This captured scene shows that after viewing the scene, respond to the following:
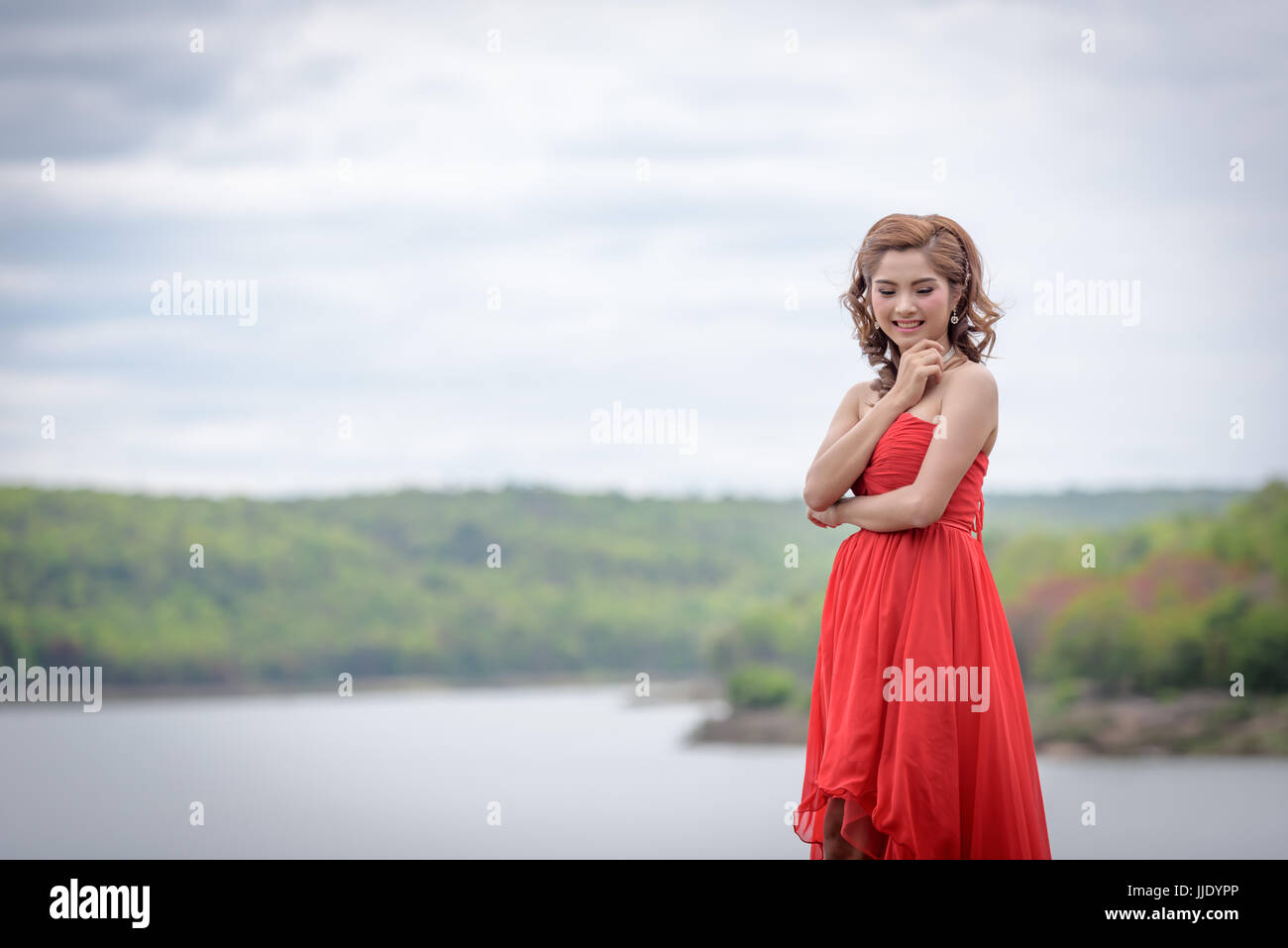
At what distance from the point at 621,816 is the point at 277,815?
12.7ft

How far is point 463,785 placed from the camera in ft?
51.7

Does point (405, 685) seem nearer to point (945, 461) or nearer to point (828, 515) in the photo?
point (828, 515)

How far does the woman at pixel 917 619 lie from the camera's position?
208 cm

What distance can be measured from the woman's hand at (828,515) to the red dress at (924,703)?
3.0 inches

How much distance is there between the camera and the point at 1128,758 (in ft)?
52.2

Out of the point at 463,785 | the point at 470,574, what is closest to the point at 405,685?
the point at 470,574

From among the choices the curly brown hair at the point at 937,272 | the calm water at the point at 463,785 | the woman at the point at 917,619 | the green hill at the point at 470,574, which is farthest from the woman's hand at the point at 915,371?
the green hill at the point at 470,574

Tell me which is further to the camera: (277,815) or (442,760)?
(442,760)

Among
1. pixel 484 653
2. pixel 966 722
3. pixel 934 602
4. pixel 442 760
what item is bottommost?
pixel 442 760

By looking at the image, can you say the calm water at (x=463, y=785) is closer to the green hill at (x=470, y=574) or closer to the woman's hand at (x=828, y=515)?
the green hill at (x=470, y=574)

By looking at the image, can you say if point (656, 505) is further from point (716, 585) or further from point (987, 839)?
point (987, 839)

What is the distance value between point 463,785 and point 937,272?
14.5 m

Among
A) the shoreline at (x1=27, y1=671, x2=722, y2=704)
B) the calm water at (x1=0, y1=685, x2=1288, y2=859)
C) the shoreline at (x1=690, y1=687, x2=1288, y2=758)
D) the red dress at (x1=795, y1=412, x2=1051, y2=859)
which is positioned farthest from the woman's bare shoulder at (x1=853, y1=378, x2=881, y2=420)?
the shoreline at (x1=27, y1=671, x2=722, y2=704)
